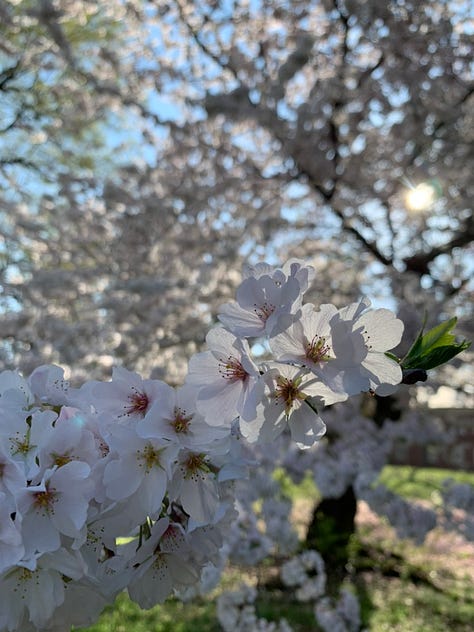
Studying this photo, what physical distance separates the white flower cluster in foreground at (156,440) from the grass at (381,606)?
4.03 m

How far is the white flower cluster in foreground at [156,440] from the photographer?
794mm

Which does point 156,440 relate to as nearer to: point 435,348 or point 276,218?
point 435,348

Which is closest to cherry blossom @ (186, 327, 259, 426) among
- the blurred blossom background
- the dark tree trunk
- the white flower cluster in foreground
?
the white flower cluster in foreground

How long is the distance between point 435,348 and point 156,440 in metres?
0.47

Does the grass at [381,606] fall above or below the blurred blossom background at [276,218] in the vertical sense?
below

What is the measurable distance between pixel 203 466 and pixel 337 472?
184 inches

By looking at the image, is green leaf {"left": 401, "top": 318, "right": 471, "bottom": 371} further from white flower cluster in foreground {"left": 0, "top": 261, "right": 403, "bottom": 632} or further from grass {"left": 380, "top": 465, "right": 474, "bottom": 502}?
grass {"left": 380, "top": 465, "right": 474, "bottom": 502}

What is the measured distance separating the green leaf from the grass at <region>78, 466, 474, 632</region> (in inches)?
169

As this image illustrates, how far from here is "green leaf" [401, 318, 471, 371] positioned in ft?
2.86

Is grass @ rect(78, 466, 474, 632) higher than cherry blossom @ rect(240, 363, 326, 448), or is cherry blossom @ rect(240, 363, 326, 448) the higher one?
cherry blossom @ rect(240, 363, 326, 448)

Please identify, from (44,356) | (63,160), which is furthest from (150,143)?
(63,160)

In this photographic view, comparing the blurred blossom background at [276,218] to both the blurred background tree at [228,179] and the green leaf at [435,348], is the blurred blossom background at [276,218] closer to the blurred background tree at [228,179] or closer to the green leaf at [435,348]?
the blurred background tree at [228,179]

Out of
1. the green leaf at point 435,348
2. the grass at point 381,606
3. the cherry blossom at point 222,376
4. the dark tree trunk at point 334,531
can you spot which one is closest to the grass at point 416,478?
the dark tree trunk at point 334,531

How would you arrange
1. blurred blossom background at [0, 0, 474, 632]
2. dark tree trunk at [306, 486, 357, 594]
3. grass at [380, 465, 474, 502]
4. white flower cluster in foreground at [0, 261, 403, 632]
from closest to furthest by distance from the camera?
white flower cluster in foreground at [0, 261, 403, 632], blurred blossom background at [0, 0, 474, 632], dark tree trunk at [306, 486, 357, 594], grass at [380, 465, 474, 502]
